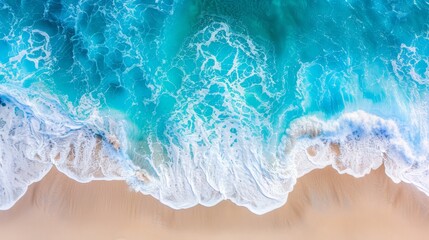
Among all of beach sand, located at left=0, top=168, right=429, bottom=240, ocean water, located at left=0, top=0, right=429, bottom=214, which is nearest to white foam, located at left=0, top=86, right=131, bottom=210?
ocean water, located at left=0, top=0, right=429, bottom=214

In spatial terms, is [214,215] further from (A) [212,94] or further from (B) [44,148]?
(B) [44,148]

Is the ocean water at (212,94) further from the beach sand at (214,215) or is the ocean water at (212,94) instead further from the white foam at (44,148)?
the beach sand at (214,215)

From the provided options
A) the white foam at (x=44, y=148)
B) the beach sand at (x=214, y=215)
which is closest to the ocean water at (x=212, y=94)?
the white foam at (x=44, y=148)

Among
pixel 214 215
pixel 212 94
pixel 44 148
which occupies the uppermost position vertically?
pixel 212 94

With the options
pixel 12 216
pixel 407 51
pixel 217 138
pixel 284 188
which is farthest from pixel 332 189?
pixel 12 216

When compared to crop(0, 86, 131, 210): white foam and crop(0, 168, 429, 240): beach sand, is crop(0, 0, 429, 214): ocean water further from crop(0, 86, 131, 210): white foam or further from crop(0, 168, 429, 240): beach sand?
crop(0, 168, 429, 240): beach sand

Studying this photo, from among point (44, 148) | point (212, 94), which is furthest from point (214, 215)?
point (44, 148)

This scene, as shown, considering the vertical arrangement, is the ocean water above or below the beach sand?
above
